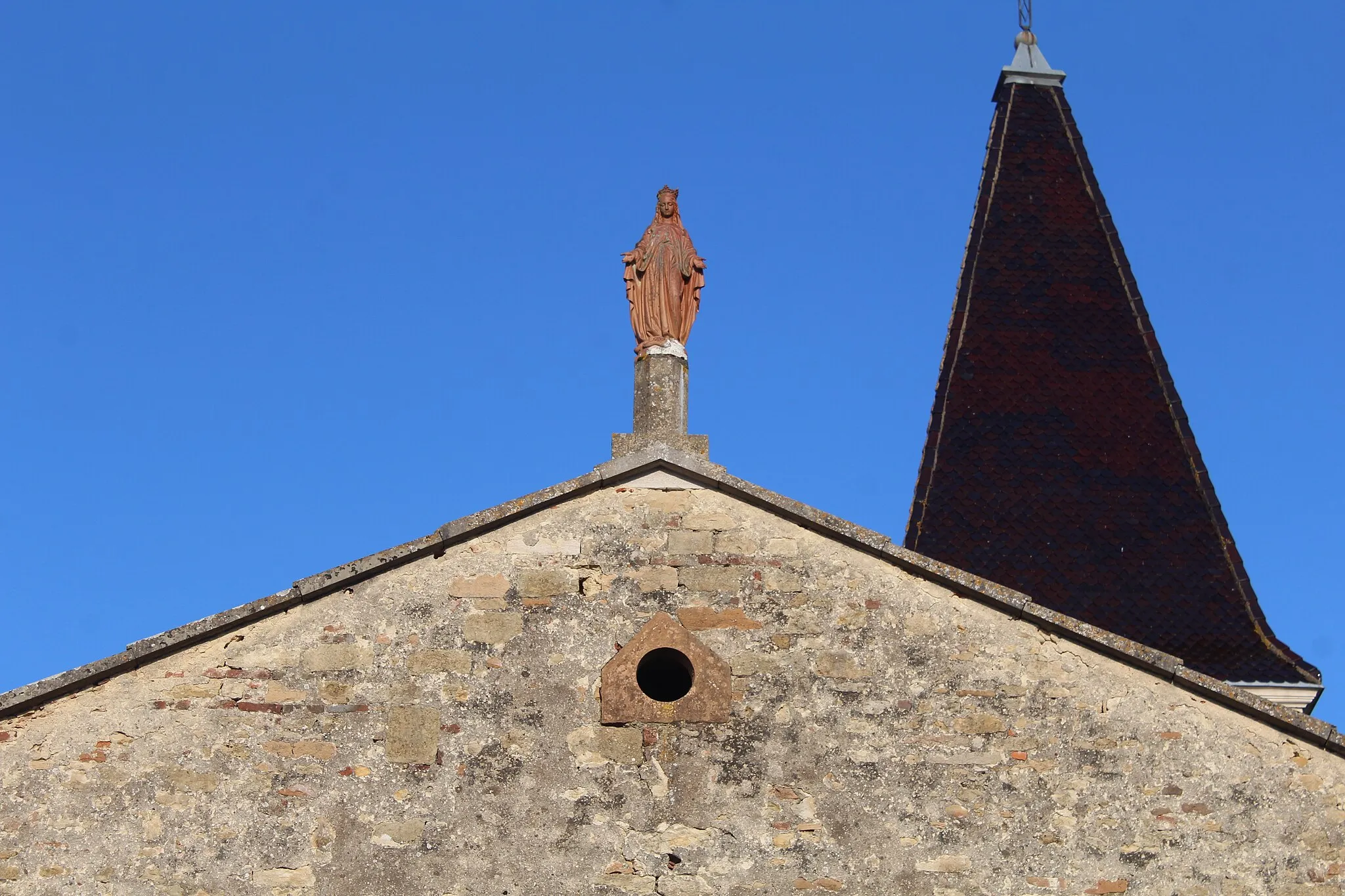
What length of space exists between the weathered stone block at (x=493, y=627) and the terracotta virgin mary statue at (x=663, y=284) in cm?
211

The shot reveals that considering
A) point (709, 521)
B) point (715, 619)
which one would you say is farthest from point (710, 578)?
point (709, 521)

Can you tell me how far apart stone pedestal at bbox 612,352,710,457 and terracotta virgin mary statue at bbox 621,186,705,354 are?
0.42 ft

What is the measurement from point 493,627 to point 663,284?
2.66 meters

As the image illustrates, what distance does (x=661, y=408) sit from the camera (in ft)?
49.5

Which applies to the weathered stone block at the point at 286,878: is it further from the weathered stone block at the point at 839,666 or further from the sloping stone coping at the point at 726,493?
the weathered stone block at the point at 839,666

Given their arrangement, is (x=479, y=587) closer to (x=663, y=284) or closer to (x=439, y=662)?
(x=439, y=662)

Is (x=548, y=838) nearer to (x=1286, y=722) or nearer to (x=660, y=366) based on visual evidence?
(x=660, y=366)

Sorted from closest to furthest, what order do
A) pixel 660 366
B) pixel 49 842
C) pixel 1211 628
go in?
1. pixel 49 842
2. pixel 660 366
3. pixel 1211 628

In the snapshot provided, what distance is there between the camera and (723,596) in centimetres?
1434

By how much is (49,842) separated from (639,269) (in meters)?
5.12

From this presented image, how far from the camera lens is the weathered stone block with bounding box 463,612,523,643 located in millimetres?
14172

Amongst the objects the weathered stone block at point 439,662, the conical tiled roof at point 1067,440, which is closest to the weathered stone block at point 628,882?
the weathered stone block at point 439,662

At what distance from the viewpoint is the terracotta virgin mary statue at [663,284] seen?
50.6ft

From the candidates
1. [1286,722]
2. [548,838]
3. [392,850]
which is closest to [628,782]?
[548,838]
